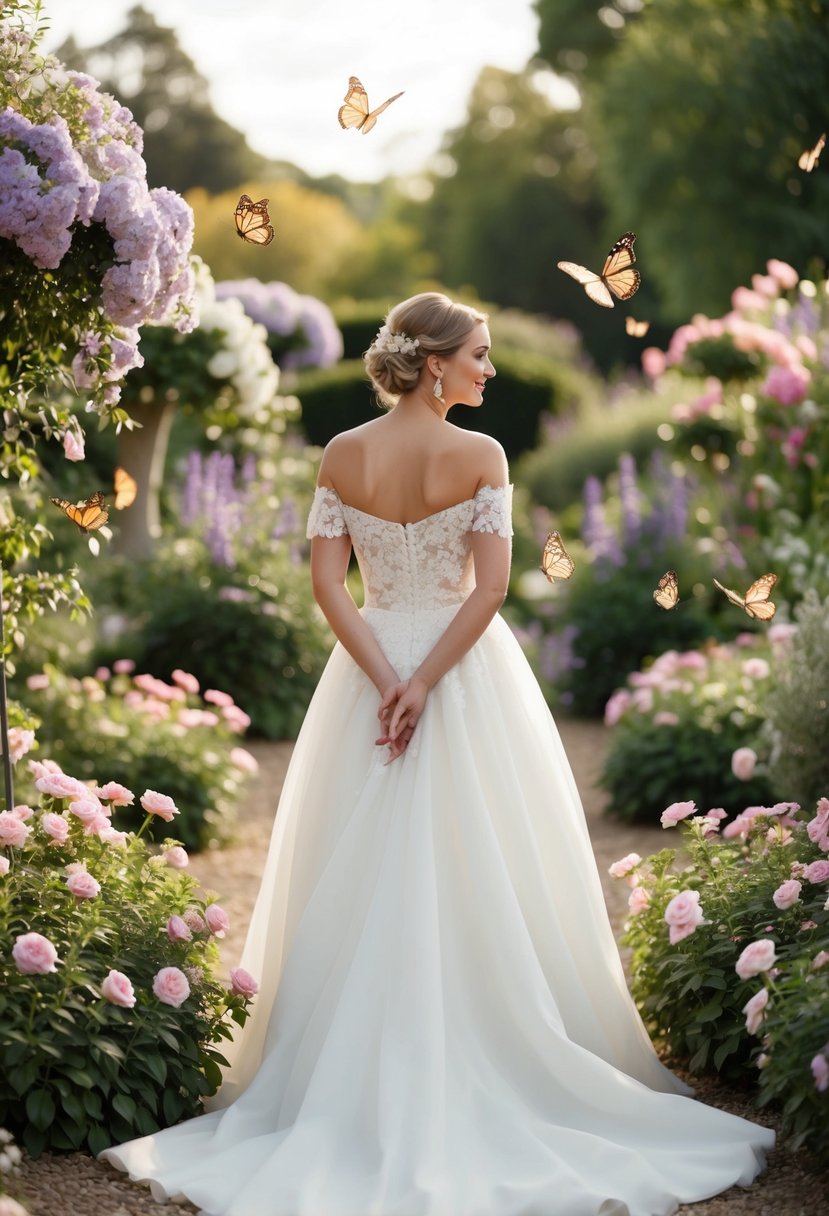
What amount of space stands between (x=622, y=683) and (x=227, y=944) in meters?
4.24

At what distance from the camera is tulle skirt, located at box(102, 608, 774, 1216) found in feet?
9.52

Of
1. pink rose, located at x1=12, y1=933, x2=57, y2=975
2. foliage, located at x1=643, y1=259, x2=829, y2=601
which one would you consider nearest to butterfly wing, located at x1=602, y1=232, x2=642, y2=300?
pink rose, located at x1=12, y1=933, x2=57, y2=975

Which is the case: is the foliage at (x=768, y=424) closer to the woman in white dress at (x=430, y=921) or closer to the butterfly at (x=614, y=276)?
the butterfly at (x=614, y=276)

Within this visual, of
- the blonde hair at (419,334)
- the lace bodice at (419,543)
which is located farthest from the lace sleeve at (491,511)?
the blonde hair at (419,334)

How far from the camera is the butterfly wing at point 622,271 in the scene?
11.5 ft

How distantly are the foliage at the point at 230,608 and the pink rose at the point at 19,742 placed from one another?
3.72 m

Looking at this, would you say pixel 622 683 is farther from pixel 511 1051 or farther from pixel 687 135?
pixel 687 135

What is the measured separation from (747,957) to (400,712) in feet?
3.16

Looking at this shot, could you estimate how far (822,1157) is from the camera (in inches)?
114

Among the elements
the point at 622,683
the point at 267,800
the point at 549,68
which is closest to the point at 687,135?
the point at 549,68

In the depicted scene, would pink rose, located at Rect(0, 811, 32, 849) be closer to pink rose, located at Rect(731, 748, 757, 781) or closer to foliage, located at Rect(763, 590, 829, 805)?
pink rose, located at Rect(731, 748, 757, 781)

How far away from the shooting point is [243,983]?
333cm

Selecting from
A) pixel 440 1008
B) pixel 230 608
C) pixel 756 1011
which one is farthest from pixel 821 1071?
pixel 230 608

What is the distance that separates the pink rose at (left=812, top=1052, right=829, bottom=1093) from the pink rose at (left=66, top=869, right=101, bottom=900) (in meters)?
1.56
